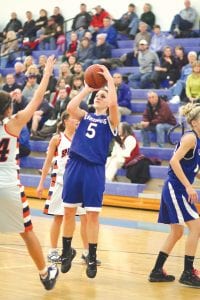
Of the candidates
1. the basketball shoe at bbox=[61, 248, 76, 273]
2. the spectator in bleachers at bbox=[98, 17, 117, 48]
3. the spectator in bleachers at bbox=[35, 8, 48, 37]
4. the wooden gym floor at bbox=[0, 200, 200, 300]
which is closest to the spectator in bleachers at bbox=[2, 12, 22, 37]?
the spectator in bleachers at bbox=[35, 8, 48, 37]

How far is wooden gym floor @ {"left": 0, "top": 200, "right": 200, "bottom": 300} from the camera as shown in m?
5.69

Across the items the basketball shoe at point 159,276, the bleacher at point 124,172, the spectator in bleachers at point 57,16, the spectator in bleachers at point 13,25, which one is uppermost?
the spectator in bleachers at point 57,16

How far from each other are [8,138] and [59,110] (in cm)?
875

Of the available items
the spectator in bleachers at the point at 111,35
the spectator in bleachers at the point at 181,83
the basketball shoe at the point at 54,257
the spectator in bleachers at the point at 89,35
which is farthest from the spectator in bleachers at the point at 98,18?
the basketball shoe at the point at 54,257

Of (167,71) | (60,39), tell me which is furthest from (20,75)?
(167,71)

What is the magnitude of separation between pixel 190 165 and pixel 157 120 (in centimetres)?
684

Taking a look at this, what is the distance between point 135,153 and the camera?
12.1 meters

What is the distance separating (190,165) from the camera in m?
6.12

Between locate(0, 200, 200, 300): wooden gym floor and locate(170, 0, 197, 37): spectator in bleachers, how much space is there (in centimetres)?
771

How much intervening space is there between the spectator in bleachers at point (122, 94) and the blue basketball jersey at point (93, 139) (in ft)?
24.7

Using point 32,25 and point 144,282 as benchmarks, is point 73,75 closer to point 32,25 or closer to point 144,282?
point 32,25

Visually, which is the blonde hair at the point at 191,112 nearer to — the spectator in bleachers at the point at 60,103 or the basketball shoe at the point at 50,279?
the basketball shoe at the point at 50,279

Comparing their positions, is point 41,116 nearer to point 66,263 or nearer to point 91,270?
point 66,263

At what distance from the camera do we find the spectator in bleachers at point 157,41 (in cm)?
1609
